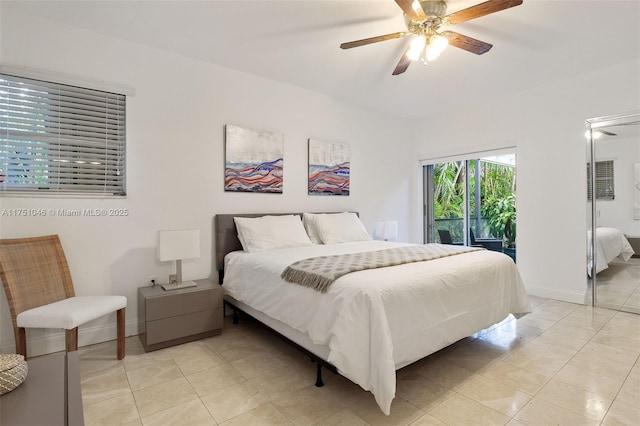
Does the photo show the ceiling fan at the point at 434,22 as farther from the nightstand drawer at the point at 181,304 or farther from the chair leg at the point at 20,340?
the chair leg at the point at 20,340

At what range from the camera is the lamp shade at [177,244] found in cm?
275

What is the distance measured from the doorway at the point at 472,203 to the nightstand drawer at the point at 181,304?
4.07 meters

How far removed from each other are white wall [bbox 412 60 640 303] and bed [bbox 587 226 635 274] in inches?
5.9

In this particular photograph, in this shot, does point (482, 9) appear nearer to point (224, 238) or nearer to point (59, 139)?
point (224, 238)

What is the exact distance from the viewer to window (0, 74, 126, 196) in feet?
8.33

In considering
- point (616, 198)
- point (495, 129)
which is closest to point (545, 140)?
point (495, 129)

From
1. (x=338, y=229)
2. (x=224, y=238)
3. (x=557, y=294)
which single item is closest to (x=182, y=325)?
(x=224, y=238)

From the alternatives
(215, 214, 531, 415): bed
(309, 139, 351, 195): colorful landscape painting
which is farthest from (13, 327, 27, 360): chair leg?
(309, 139, 351, 195): colorful landscape painting

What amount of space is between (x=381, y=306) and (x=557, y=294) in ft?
11.4

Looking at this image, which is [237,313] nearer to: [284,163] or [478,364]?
[284,163]

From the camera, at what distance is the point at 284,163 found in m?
4.02

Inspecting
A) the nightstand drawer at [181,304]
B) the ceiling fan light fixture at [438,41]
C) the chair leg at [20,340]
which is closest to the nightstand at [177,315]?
the nightstand drawer at [181,304]

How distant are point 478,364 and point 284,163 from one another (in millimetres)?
2886

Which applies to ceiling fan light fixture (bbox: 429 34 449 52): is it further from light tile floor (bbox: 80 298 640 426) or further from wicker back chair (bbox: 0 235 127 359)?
wicker back chair (bbox: 0 235 127 359)
